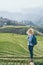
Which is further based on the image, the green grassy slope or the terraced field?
the green grassy slope

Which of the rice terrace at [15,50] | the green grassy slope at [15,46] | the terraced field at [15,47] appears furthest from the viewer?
the green grassy slope at [15,46]

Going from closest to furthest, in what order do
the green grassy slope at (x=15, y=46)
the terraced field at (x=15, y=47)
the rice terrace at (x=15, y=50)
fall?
the rice terrace at (x=15, y=50) < the terraced field at (x=15, y=47) < the green grassy slope at (x=15, y=46)

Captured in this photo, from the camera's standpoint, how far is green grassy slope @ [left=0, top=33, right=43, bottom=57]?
13.1m

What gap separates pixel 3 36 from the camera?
13.9m

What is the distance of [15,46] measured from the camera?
44.2 feet

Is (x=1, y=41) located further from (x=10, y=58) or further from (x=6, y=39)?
(x=10, y=58)

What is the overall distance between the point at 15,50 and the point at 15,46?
298mm

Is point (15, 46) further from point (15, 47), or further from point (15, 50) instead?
point (15, 50)

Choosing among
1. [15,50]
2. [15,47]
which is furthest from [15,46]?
[15,50]

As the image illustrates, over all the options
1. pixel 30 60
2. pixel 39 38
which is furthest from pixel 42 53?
pixel 30 60

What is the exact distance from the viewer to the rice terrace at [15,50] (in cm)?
1229

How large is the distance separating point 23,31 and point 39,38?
1105 mm

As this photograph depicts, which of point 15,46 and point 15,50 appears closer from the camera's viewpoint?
point 15,50

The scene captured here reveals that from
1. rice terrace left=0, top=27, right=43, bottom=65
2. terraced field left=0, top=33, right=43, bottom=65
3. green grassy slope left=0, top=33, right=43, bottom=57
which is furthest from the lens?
green grassy slope left=0, top=33, right=43, bottom=57
